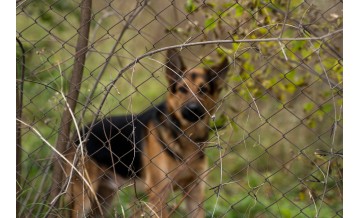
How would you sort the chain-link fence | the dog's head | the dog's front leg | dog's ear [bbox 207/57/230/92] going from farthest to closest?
the dog's head, dog's ear [bbox 207/57/230/92], the dog's front leg, the chain-link fence

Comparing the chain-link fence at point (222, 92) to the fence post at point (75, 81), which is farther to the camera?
the fence post at point (75, 81)

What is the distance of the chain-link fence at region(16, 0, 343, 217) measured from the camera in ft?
12.5

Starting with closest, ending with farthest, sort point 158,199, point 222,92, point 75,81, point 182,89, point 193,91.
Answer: point 75,81
point 158,199
point 193,91
point 182,89
point 222,92

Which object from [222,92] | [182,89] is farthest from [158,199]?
[222,92]

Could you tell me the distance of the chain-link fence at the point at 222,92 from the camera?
150 inches

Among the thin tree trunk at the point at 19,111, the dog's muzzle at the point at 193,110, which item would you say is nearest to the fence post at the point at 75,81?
the thin tree trunk at the point at 19,111

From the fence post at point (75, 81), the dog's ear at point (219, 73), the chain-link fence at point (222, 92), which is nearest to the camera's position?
the chain-link fence at point (222, 92)

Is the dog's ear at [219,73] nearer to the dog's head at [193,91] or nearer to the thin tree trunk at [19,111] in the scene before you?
the dog's head at [193,91]

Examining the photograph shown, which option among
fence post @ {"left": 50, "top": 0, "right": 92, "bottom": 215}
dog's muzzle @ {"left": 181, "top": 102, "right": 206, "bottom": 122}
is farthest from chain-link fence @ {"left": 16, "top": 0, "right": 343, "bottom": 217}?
dog's muzzle @ {"left": 181, "top": 102, "right": 206, "bottom": 122}

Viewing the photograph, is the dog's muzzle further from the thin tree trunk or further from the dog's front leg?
the thin tree trunk

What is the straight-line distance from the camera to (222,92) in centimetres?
575

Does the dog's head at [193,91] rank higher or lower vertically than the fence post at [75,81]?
lower

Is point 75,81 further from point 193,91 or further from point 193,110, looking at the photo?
point 193,110
